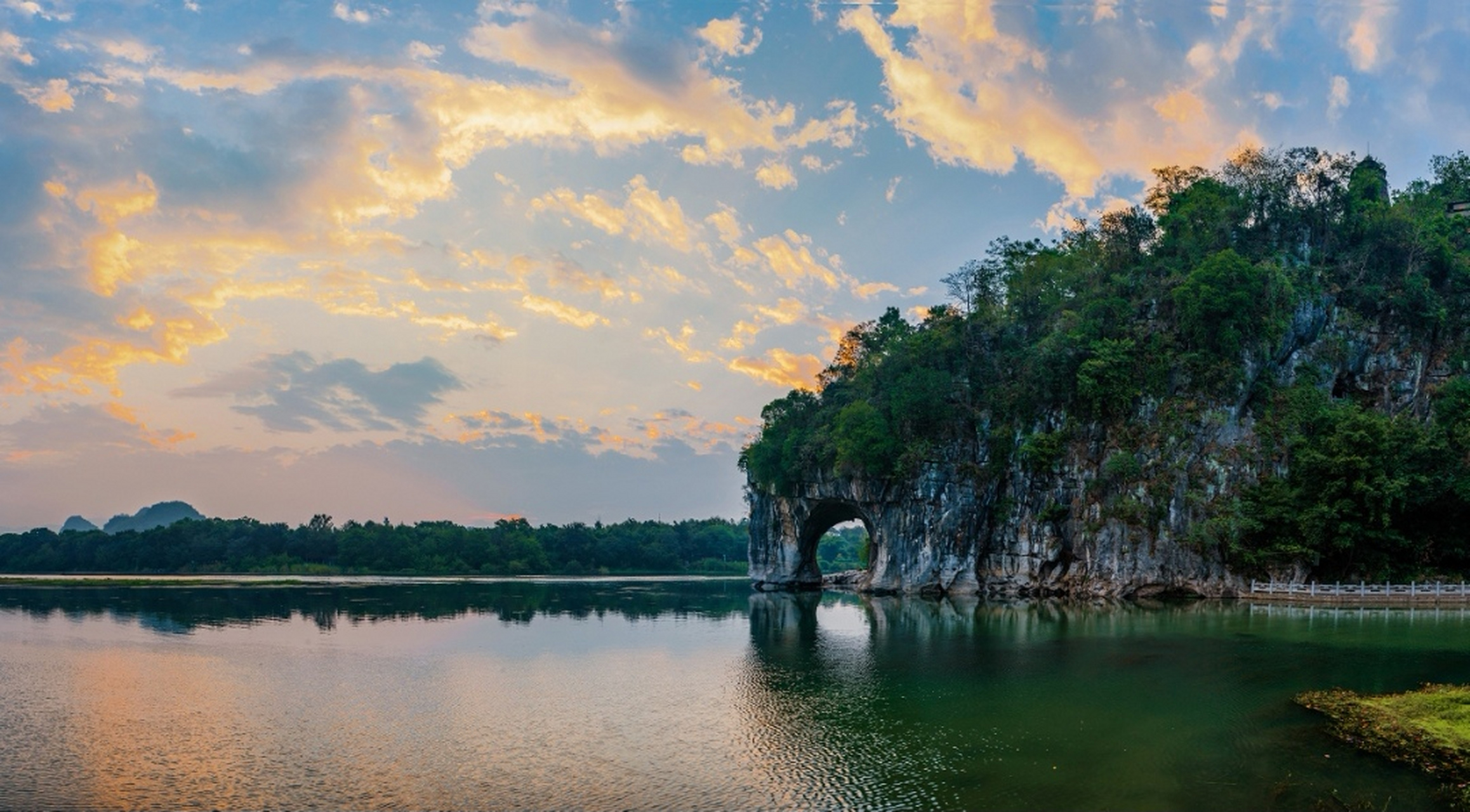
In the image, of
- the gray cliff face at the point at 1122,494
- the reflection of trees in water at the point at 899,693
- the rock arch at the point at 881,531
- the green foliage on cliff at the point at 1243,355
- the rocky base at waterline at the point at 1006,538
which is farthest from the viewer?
the rock arch at the point at 881,531

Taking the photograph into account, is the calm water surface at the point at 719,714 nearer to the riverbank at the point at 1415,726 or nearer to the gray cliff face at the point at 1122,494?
the riverbank at the point at 1415,726

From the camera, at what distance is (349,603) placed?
53.1 metres

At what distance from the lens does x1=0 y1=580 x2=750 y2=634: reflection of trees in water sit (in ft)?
141

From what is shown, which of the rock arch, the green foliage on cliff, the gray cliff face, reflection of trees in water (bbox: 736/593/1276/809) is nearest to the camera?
reflection of trees in water (bbox: 736/593/1276/809)

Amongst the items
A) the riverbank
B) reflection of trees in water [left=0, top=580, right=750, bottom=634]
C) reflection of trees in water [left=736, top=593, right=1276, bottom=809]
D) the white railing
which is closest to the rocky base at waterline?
the white railing

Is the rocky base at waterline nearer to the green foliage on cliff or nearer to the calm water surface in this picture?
the green foliage on cliff

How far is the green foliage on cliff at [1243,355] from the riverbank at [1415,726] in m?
27.8

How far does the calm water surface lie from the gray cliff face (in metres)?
9.60

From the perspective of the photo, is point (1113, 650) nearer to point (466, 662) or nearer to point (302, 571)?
point (466, 662)

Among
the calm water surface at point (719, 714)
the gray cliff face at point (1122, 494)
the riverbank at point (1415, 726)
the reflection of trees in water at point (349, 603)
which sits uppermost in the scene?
the gray cliff face at point (1122, 494)

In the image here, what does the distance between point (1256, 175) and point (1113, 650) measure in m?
42.5

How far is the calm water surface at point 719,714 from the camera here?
12.9 metres

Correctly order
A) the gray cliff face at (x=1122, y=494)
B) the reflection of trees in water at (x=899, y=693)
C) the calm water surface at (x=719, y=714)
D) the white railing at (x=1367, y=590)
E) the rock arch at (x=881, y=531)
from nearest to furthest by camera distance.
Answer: the calm water surface at (x=719, y=714) → the reflection of trees in water at (x=899, y=693) → the white railing at (x=1367, y=590) → the gray cliff face at (x=1122, y=494) → the rock arch at (x=881, y=531)

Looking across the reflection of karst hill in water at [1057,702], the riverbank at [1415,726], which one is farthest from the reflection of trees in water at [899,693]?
the riverbank at [1415,726]
